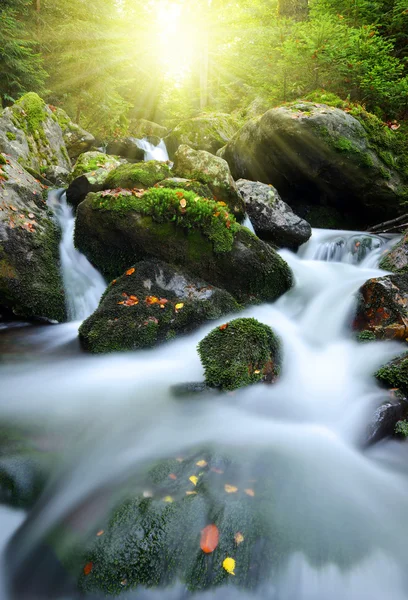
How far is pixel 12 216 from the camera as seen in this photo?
551cm

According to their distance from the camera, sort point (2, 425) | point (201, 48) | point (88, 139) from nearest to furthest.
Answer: point (2, 425)
point (88, 139)
point (201, 48)

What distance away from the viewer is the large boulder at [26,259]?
5066 mm

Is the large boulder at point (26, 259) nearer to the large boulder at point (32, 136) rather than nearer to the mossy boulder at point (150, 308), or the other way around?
the mossy boulder at point (150, 308)

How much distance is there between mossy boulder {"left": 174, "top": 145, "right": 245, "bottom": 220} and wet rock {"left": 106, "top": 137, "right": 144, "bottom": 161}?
7297mm

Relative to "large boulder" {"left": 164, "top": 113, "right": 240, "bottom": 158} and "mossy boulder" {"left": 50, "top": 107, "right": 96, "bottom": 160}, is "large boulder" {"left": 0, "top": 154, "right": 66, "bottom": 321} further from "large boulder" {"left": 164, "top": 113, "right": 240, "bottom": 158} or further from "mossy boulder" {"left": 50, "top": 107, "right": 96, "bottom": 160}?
"large boulder" {"left": 164, "top": 113, "right": 240, "bottom": 158}

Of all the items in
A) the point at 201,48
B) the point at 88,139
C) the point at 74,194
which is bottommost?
the point at 74,194

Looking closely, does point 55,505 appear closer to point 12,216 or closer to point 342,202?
point 12,216

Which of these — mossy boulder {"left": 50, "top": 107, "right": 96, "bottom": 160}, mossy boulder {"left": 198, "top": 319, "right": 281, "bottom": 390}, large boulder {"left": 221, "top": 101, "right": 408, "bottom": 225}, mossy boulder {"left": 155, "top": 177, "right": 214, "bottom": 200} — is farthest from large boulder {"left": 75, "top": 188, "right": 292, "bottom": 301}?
mossy boulder {"left": 50, "top": 107, "right": 96, "bottom": 160}

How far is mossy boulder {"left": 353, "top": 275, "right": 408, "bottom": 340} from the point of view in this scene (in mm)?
4180

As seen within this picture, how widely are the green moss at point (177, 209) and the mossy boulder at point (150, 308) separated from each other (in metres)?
0.69

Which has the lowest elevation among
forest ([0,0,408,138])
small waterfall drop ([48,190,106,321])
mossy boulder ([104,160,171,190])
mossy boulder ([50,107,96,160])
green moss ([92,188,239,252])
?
small waterfall drop ([48,190,106,321])

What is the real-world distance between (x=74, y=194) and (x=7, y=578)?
22.2 ft

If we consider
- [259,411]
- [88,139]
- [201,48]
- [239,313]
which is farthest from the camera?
[201,48]

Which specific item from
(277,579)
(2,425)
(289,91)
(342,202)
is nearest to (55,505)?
(2,425)
